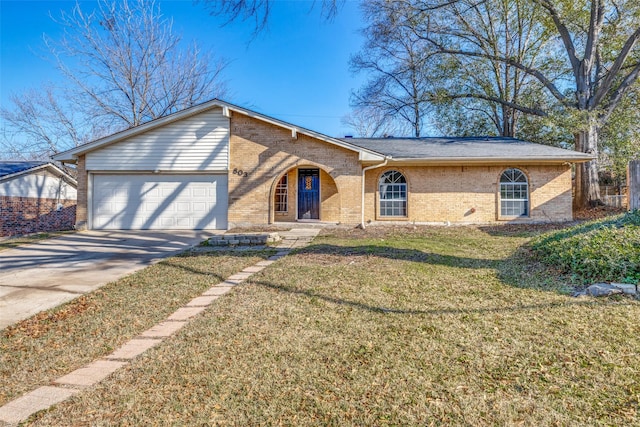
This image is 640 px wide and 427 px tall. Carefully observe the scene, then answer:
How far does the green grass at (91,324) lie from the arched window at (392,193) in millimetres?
8016

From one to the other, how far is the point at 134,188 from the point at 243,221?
4.31 m

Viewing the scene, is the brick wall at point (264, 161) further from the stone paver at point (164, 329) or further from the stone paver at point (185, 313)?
the stone paver at point (164, 329)

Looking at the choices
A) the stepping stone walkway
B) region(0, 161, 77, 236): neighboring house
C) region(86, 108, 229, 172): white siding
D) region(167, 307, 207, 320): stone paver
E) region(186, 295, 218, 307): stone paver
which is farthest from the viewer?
region(0, 161, 77, 236): neighboring house

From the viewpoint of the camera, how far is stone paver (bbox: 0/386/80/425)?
6.69 ft

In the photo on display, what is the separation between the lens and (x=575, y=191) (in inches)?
577

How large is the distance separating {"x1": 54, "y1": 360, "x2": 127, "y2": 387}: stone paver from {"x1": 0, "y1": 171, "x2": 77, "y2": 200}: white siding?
18.0 m

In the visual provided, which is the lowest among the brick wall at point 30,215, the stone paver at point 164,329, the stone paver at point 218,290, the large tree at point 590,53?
the stone paver at point 164,329

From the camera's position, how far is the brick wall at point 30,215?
1524 centimetres

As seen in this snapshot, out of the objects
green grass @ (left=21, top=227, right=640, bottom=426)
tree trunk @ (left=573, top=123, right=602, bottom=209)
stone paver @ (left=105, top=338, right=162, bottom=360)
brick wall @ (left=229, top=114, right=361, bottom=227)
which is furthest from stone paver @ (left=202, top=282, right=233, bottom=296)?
tree trunk @ (left=573, top=123, right=602, bottom=209)

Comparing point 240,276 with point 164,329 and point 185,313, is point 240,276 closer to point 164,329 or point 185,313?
point 185,313

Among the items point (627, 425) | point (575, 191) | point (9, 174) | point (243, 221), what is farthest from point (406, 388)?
point (9, 174)

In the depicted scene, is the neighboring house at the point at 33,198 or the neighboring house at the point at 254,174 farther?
the neighboring house at the point at 33,198

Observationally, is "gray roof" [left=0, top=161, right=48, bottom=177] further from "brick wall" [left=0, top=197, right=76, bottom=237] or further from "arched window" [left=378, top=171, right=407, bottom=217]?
"arched window" [left=378, top=171, right=407, bottom=217]

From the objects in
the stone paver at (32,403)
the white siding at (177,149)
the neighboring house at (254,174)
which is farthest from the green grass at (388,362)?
the white siding at (177,149)
